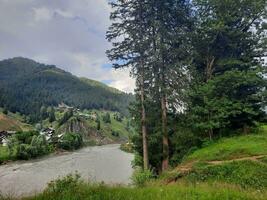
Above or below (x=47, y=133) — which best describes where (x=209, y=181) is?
below

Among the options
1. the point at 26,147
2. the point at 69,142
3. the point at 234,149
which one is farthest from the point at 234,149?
the point at 69,142

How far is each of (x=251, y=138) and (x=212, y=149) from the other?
10.0ft

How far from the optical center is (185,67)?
94.4 feet

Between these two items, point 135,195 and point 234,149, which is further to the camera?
point 234,149

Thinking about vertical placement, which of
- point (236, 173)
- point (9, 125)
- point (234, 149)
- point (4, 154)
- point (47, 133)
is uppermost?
point (9, 125)

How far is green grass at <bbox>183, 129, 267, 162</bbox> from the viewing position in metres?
20.7

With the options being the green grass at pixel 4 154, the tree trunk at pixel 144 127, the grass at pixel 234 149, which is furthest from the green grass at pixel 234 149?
the green grass at pixel 4 154

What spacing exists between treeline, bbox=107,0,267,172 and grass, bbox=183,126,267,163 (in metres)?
2.65

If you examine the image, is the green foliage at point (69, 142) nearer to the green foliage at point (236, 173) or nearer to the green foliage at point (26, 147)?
the green foliage at point (26, 147)

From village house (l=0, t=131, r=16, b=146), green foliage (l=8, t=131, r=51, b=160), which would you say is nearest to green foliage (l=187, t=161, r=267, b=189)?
green foliage (l=8, t=131, r=51, b=160)

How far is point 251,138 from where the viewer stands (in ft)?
77.4

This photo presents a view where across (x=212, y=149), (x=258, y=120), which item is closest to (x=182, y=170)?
(x=212, y=149)

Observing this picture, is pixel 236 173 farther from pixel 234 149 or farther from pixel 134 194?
pixel 134 194

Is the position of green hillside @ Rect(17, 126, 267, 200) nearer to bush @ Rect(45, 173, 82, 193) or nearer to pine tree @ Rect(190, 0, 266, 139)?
bush @ Rect(45, 173, 82, 193)
